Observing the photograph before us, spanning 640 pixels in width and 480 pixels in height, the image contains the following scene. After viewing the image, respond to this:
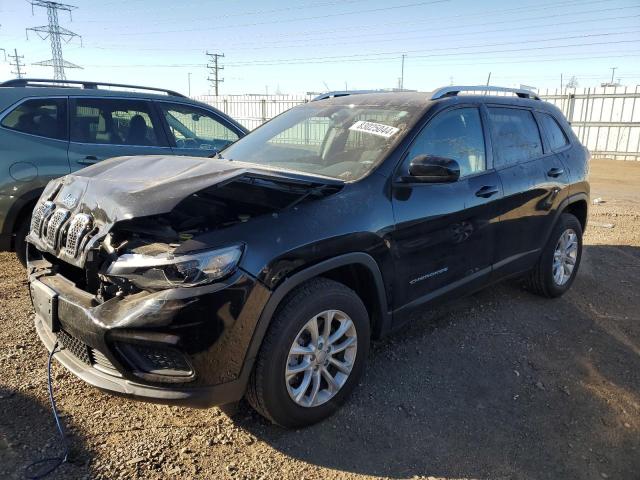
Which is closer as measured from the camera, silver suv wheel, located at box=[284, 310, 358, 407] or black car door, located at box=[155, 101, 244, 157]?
Answer: silver suv wheel, located at box=[284, 310, 358, 407]

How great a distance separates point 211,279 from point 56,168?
3.20 m

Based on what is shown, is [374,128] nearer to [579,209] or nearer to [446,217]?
[446,217]

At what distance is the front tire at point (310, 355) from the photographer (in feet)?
7.93

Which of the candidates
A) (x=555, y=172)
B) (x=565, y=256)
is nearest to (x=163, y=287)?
(x=555, y=172)

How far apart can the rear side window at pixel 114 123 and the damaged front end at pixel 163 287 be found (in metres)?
2.82

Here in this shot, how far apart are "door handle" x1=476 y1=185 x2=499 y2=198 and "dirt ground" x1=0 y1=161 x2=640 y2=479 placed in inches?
43.8

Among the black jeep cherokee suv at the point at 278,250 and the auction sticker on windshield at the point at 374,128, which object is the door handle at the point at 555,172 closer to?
the black jeep cherokee suv at the point at 278,250

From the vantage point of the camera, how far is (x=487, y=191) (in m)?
3.62

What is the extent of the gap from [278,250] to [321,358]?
707mm

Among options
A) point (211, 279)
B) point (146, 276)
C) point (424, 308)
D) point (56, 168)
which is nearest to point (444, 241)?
point (424, 308)

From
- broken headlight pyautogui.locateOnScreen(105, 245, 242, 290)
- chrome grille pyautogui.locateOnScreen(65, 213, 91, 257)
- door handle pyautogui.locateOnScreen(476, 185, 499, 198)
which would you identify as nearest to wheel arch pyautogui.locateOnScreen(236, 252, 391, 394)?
broken headlight pyautogui.locateOnScreen(105, 245, 242, 290)

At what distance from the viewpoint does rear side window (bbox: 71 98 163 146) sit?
495 centimetres

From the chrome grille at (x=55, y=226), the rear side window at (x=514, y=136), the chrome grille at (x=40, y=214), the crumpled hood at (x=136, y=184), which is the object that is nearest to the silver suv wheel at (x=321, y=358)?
the crumpled hood at (x=136, y=184)

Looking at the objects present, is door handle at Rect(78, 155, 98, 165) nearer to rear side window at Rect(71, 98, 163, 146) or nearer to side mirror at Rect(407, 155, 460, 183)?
rear side window at Rect(71, 98, 163, 146)
